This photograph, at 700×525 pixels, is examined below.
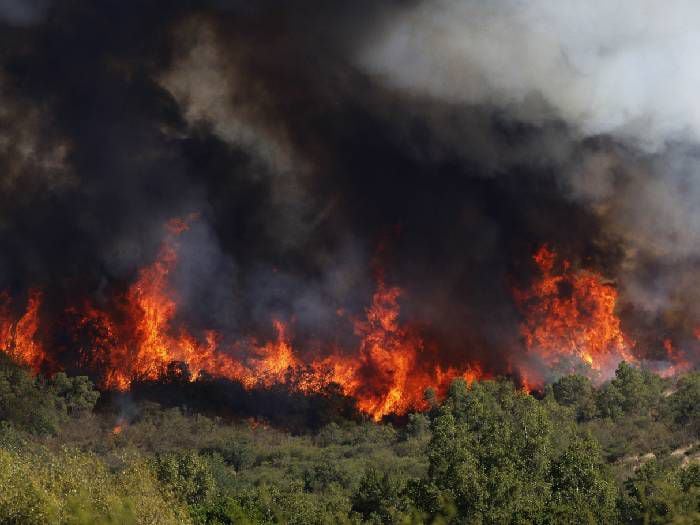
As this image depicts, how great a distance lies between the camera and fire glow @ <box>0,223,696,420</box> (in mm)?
81438

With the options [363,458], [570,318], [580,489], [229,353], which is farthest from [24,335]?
[580,489]

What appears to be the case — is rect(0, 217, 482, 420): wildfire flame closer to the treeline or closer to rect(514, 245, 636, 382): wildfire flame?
the treeline

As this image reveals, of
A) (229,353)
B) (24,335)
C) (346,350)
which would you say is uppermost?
(346,350)

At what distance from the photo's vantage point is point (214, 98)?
93.4m

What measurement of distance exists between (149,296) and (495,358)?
2542 cm

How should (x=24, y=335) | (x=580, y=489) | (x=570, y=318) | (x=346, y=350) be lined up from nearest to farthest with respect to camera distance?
(x=580, y=489) → (x=570, y=318) → (x=346, y=350) → (x=24, y=335)

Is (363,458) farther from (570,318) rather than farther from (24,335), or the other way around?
(24,335)

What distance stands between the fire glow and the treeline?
2.30 m

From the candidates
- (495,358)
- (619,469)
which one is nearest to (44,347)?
(495,358)

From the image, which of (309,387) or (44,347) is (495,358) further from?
(44,347)

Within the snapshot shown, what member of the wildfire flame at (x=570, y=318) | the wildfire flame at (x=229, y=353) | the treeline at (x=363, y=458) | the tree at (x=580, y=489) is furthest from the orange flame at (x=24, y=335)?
the tree at (x=580, y=489)

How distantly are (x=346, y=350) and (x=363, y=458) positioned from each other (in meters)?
15.4

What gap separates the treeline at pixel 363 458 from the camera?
45281 millimetres

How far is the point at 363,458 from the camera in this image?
2771 inches
